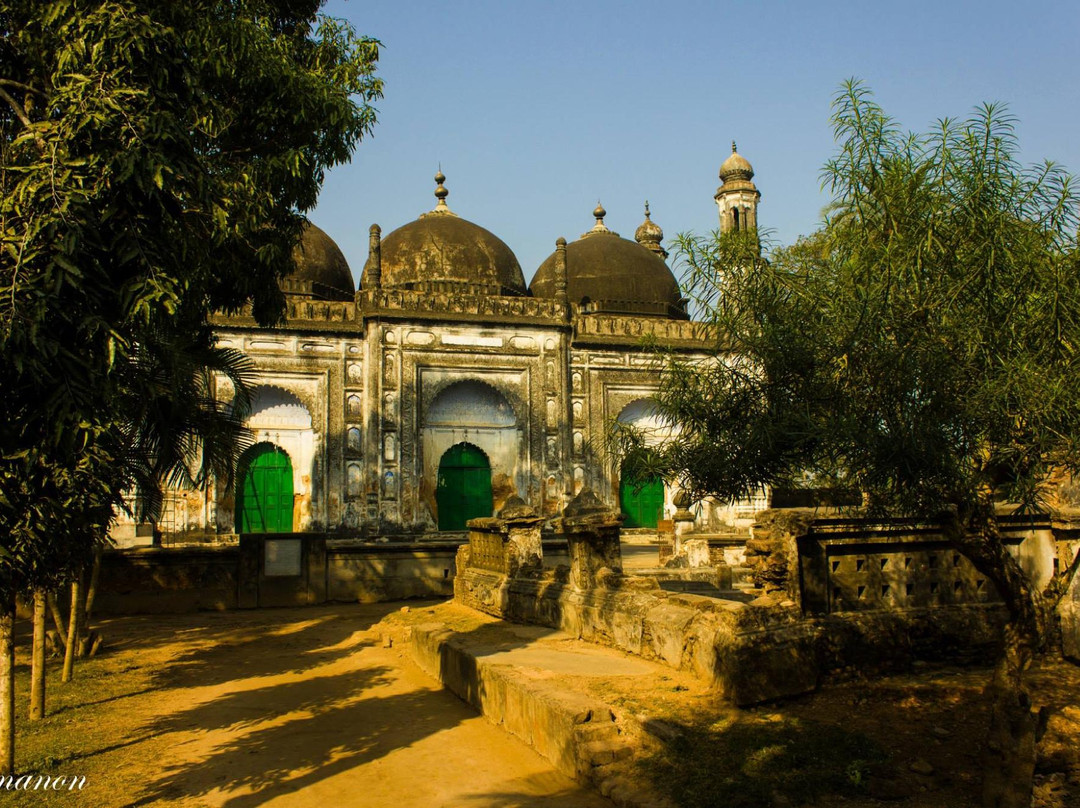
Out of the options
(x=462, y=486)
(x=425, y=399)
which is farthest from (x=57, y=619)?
(x=462, y=486)

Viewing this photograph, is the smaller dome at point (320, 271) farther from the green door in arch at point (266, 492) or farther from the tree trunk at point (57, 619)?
the tree trunk at point (57, 619)

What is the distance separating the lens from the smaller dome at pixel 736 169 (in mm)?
27172

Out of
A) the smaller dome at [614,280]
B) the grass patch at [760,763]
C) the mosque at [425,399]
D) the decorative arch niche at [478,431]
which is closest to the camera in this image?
the grass patch at [760,763]

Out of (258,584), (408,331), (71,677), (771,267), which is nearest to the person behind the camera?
(771,267)

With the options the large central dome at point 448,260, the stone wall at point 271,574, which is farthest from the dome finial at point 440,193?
the stone wall at point 271,574

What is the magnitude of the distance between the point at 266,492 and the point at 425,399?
4143 millimetres

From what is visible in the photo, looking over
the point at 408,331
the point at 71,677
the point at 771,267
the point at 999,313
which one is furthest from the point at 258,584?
the point at 999,313

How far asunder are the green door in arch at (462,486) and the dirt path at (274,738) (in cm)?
1170

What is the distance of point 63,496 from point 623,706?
3.23 meters

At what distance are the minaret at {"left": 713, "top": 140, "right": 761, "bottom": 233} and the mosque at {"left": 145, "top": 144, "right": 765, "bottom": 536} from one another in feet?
16.1

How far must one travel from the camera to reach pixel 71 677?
854 cm

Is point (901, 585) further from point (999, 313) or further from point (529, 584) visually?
point (529, 584)

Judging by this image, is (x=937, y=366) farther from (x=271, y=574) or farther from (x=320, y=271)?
(x=320, y=271)

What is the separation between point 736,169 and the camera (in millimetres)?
27172
